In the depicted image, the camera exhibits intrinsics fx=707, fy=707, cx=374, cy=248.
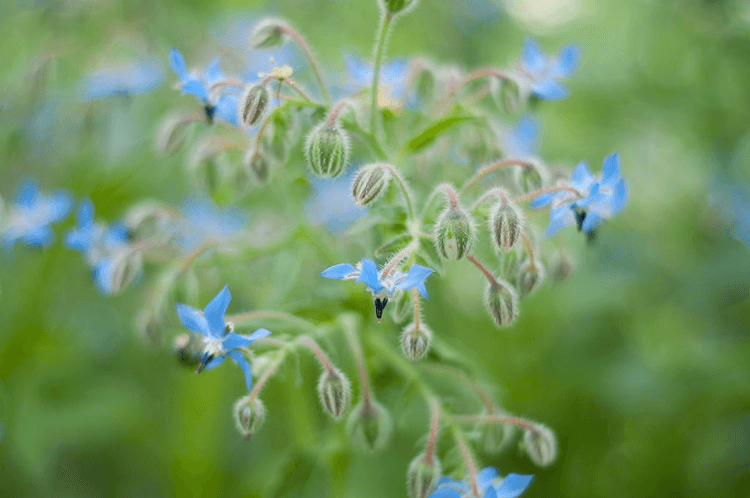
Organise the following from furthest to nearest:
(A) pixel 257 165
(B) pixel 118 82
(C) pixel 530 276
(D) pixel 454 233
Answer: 1. (B) pixel 118 82
2. (A) pixel 257 165
3. (C) pixel 530 276
4. (D) pixel 454 233

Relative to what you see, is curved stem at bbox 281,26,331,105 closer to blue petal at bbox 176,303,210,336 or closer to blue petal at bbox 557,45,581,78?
blue petal at bbox 176,303,210,336

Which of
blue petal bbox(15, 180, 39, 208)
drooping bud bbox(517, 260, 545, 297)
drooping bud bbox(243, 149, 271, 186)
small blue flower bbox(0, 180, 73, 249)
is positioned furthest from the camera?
blue petal bbox(15, 180, 39, 208)

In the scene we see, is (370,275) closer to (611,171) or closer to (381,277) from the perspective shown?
(381,277)

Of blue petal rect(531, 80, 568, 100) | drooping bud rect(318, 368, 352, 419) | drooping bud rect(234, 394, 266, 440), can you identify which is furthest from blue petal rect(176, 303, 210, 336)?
blue petal rect(531, 80, 568, 100)

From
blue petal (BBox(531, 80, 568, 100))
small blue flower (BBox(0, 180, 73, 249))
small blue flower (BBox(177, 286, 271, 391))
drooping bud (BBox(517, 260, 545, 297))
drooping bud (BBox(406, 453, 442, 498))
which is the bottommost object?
small blue flower (BBox(0, 180, 73, 249))

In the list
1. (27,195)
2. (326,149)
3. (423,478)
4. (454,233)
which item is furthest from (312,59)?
(27,195)

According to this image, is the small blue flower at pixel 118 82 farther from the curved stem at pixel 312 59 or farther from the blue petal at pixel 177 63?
the curved stem at pixel 312 59
